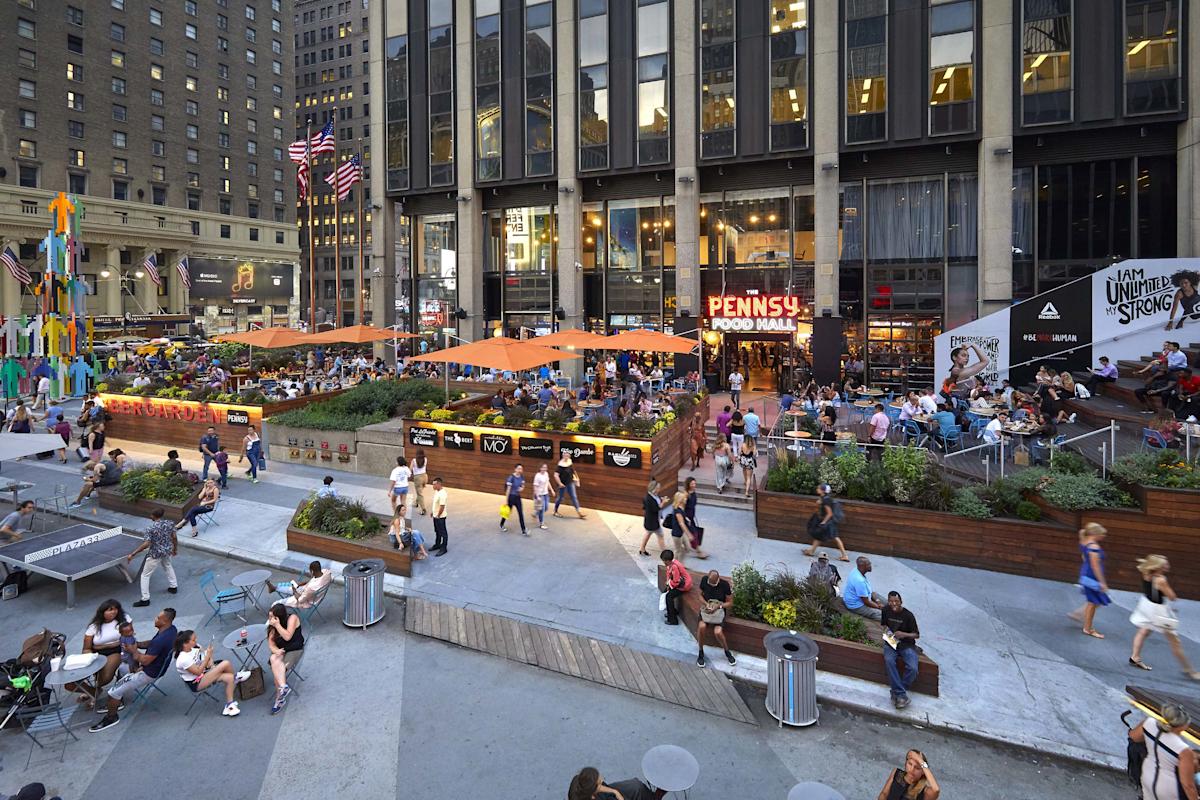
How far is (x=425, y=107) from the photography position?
117 ft

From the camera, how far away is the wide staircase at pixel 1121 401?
15438 millimetres

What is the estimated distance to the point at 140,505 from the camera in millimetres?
15586

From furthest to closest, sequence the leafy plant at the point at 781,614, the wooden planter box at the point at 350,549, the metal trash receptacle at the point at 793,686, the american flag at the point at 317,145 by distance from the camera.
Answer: the american flag at the point at 317,145, the wooden planter box at the point at 350,549, the leafy plant at the point at 781,614, the metal trash receptacle at the point at 793,686

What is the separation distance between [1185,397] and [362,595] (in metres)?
18.2

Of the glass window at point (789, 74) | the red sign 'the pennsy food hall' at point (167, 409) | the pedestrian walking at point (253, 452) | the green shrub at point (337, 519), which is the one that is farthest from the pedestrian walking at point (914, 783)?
the glass window at point (789, 74)

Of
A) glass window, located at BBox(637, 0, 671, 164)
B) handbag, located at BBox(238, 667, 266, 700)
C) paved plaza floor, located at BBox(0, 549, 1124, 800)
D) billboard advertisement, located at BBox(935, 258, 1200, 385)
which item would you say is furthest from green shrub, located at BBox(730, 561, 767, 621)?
glass window, located at BBox(637, 0, 671, 164)

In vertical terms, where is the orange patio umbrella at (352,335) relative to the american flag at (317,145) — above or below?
below

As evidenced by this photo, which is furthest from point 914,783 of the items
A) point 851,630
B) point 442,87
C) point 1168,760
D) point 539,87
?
point 442,87

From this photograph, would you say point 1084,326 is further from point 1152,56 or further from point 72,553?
point 72,553

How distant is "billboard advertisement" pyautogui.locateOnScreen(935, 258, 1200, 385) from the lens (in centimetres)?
2000

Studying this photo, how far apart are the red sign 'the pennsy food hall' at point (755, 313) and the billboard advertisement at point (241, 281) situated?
5568cm

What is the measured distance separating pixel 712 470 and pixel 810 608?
9.28 meters

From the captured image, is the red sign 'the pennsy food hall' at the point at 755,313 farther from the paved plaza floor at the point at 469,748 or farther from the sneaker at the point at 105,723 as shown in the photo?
the sneaker at the point at 105,723

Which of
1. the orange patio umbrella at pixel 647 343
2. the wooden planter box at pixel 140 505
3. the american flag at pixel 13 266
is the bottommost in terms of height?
the wooden planter box at pixel 140 505
